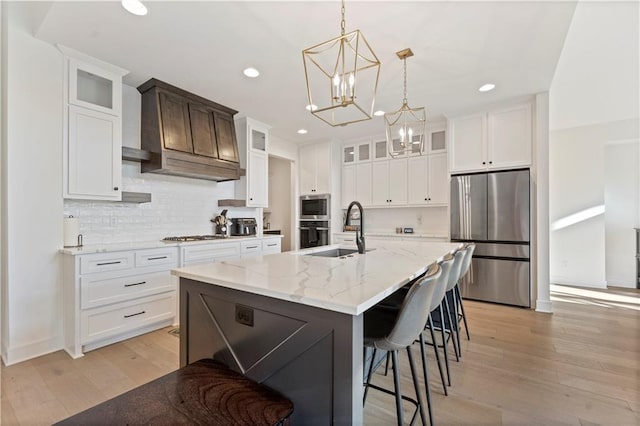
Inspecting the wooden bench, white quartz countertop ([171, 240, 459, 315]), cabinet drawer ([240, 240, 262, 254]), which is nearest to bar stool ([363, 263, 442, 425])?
white quartz countertop ([171, 240, 459, 315])

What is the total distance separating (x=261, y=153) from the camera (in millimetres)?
4516

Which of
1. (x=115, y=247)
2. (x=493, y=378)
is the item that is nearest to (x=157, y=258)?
(x=115, y=247)

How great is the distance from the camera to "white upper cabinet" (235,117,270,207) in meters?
4.29

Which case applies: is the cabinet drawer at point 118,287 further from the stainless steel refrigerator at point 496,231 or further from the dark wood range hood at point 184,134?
the stainless steel refrigerator at point 496,231

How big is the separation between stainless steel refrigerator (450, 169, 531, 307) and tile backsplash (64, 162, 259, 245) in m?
3.42

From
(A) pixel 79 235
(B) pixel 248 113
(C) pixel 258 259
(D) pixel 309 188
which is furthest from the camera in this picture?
(D) pixel 309 188

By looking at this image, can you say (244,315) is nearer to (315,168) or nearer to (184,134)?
(184,134)

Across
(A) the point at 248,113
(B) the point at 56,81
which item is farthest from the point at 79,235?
(A) the point at 248,113

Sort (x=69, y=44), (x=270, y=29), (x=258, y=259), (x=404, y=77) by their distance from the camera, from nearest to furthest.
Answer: (x=258, y=259) < (x=270, y=29) < (x=69, y=44) < (x=404, y=77)

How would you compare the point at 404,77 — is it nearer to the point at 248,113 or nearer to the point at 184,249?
the point at 248,113

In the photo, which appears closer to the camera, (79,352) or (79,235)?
(79,352)

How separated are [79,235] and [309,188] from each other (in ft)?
11.7

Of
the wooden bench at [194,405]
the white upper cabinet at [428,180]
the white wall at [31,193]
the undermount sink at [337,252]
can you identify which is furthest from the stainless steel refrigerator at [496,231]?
the white wall at [31,193]

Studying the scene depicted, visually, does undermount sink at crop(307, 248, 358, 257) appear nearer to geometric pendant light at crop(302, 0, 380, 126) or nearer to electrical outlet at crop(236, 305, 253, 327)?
geometric pendant light at crop(302, 0, 380, 126)
